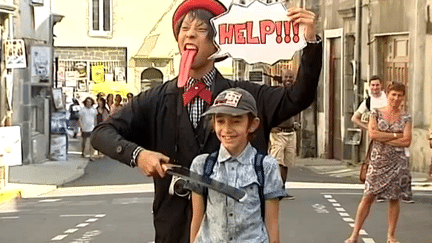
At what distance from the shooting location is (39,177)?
862 inches

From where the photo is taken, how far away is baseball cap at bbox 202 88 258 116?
173 inches

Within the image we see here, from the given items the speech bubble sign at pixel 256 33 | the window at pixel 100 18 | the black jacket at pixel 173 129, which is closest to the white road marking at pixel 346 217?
the black jacket at pixel 173 129

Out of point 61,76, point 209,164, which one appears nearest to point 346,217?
point 209,164

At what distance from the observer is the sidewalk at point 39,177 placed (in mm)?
18469

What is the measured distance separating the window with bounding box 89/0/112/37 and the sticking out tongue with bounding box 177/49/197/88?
48131 mm

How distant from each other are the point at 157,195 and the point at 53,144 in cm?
2313

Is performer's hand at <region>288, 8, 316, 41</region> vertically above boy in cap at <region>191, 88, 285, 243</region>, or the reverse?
performer's hand at <region>288, 8, 316, 41</region>

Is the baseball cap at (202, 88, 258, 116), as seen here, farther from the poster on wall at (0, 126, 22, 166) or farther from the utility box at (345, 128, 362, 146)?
the utility box at (345, 128, 362, 146)

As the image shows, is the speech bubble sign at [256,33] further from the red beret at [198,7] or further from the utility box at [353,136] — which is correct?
the utility box at [353,136]

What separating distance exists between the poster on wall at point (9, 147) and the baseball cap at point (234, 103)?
14227mm

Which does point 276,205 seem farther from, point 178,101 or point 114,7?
point 114,7

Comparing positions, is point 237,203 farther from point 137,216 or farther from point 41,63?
point 41,63

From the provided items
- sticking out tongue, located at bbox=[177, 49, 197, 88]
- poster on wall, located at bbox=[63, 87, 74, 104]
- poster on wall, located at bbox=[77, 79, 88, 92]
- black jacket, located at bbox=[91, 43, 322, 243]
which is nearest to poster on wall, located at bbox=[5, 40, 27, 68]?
black jacket, located at bbox=[91, 43, 322, 243]

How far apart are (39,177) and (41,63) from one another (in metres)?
4.95
